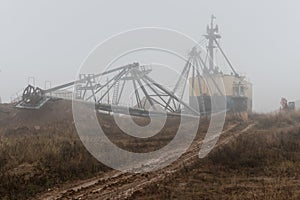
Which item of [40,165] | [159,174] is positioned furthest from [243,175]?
[40,165]

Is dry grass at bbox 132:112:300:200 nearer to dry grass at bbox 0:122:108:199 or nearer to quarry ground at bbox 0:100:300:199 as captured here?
quarry ground at bbox 0:100:300:199

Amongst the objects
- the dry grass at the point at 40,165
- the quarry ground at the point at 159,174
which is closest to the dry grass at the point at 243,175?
the quarry ground at the point at 159,174

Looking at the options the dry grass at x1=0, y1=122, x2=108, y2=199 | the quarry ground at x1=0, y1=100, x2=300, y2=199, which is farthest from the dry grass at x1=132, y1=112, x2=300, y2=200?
the dry grass at x1=0, y1=122, x2=108, y2=199

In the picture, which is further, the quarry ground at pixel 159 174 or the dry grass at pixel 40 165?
the dry grass at pixel 40 165

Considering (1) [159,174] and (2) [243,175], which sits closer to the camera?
(2) [243,175]

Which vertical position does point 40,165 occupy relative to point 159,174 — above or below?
above

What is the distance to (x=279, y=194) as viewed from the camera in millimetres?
6770

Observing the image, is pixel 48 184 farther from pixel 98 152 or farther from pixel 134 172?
pixel 98 152

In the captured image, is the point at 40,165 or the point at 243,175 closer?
the point at 243,175

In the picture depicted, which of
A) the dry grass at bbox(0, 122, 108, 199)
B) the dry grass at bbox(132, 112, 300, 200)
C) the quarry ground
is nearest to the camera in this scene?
the dry grass at bbox(132, 112, 300, 200)

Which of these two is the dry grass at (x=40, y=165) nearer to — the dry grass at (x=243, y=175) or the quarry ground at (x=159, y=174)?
the quarry ground at (x=159, y=174)

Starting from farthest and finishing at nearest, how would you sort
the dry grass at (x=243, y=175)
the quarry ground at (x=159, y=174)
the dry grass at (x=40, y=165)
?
the dry grass at (x=40, y=165) → the quarry ground at (x=159, y=174) → the dry grass at (x=243, y=175)

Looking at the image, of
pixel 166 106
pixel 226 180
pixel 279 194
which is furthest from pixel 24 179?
pixel 166 106

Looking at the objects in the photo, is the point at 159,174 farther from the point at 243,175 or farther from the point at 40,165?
the point at 40,165
